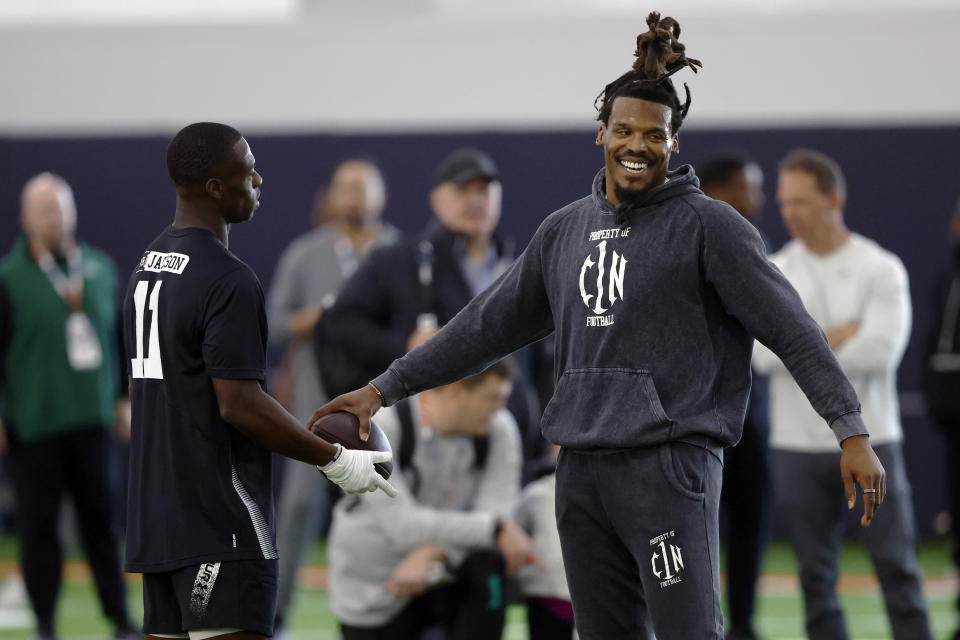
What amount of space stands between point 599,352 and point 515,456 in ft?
5.51

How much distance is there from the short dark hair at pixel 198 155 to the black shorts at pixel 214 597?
900 millimetres

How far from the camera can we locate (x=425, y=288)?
5.67 m

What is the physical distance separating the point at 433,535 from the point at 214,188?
1704 mm

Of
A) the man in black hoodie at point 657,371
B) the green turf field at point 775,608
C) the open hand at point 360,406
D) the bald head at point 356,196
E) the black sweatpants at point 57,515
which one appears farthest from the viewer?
A: the bald head at point 356,196

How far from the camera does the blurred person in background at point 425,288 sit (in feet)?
18.5

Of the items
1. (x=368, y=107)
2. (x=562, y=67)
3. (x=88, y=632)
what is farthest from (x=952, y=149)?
(x=88, y=632)

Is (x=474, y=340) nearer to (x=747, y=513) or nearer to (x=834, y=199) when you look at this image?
(x=834, y=199)

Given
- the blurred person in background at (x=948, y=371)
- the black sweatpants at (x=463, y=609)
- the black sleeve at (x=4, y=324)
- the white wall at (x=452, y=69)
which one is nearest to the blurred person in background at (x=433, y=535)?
the black sweatpants at (x=463, y=609)

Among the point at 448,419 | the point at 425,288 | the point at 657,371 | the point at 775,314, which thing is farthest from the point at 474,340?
the point at 425,288

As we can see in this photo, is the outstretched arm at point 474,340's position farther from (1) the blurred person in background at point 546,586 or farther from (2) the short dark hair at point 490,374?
(1) the blurred person in background at point 546,586

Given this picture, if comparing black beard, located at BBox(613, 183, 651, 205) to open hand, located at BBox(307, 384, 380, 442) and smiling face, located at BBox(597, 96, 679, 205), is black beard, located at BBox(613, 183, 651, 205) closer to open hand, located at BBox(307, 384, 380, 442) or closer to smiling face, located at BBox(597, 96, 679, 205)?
smiling face, located at BBox(597, 96, 679, 205)

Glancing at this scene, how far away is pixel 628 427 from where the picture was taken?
3.10 m

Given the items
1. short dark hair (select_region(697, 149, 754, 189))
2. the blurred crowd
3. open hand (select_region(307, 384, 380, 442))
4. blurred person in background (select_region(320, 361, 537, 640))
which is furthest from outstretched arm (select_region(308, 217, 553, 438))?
short dark hair (select_region(697, 149, 754, 189))

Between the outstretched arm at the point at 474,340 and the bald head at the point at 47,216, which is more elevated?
the bald head at the point at 47,216
